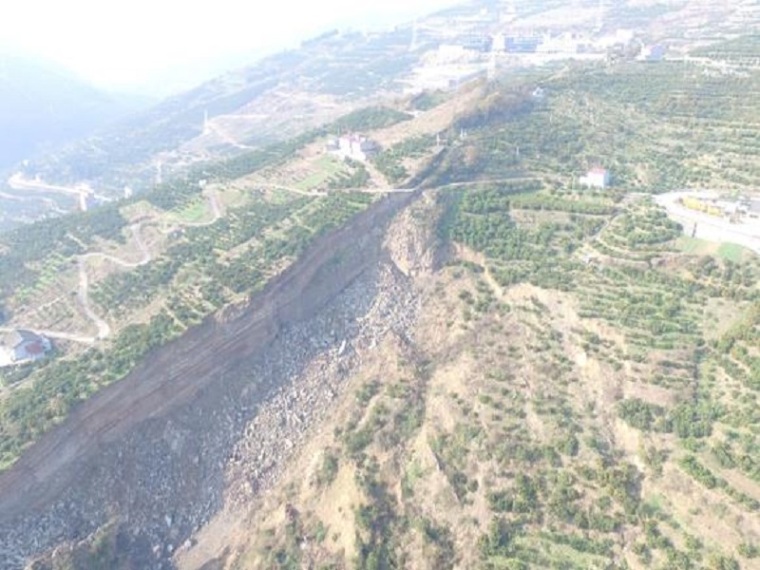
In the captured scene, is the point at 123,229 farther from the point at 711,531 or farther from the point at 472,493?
the point at 711,531

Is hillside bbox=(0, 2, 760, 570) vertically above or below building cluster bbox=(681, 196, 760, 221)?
below

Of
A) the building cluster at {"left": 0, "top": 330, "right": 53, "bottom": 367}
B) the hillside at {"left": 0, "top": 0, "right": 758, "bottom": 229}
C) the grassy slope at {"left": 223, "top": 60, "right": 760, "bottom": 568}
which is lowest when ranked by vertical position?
the hillside at {"left": 0, "top": 0, "right": 758, "bottom": 229}

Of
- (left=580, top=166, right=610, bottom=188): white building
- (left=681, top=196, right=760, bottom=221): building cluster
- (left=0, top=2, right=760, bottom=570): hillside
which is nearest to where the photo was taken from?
(left=0, top=2, right=760, bottom=570): hillside

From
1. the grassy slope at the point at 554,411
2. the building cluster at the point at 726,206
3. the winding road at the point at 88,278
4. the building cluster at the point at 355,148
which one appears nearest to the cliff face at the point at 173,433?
the grassy slope at the point at 554,411

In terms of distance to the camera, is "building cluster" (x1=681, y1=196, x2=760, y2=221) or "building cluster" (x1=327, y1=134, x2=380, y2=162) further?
"building cluster" (x1=327, y1=134, x2=380, y2=162)

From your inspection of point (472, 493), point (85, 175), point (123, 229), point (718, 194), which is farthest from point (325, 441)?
point (85, 175)

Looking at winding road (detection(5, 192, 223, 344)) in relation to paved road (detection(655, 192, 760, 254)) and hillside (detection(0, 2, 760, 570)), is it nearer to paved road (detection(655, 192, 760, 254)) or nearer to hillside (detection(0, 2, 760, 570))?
hillside (detection(0, 2, 760, 570))

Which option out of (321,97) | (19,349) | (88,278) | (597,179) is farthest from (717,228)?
(321,97)

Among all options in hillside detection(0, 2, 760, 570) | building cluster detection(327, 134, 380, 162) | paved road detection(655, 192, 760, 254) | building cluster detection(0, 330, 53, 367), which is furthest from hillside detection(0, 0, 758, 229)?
building cluster detection(0, 330, 53, 367)
